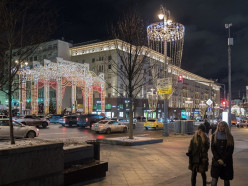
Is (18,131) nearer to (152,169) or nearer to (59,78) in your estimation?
(152,169)

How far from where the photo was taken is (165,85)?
21.8m

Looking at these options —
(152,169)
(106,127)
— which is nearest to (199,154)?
(152,169)

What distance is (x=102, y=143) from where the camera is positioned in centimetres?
1722

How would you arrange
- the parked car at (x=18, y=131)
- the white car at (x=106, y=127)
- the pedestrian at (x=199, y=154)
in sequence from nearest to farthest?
1. the pedestrian at (x=199, y=154)
2. the parked car at (x=18, y=131)
3. the white car at (x=106, y=127)

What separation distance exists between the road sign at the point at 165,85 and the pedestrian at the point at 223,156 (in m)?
14.9

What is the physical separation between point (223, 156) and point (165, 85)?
15.7 m

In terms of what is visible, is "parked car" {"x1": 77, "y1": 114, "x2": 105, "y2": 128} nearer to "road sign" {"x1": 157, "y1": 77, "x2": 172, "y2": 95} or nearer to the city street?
"road sign" {"x1": 157, "y1": 77, "x2": 172, "y2": 95}

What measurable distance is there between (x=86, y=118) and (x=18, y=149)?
29.2 m

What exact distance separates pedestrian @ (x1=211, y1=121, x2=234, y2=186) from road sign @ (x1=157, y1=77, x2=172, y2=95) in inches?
588

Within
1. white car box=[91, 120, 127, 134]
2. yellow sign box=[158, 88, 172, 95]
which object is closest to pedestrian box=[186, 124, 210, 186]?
yellow sign box=[158, 88, 172, 95]

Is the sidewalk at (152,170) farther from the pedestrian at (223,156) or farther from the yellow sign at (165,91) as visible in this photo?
the yellow sign at (165,91)

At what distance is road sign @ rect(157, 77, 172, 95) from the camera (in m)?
21.4

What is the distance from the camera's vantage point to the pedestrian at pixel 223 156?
6.23 metres

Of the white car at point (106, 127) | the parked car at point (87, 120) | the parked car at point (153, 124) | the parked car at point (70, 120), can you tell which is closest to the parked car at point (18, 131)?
the white car at point (106, 127)
